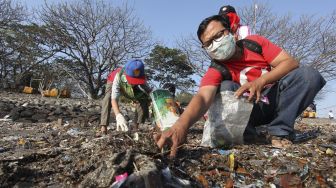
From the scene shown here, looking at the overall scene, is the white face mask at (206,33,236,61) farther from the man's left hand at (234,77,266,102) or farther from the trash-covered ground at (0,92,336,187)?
the trash-covered ground at (0,92,336,187)

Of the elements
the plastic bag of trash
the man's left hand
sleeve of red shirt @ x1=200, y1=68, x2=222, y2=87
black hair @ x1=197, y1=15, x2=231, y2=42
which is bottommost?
the plastic bag of trash

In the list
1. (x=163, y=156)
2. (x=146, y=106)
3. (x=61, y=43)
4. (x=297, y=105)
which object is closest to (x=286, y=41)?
(x=61, y=43)

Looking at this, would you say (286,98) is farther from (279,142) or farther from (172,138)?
(172,138)

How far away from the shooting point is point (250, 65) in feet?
9.86

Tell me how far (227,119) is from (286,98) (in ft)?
1.68

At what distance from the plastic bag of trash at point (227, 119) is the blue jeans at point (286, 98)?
99 millimetres

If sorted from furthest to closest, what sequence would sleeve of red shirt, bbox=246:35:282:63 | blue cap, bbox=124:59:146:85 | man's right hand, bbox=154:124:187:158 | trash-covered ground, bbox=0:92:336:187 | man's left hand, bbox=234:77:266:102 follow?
blue cap, bbox=124:59:146:85
sleeve of red shirt, bbox=246:35:282:63
man's left hand, bbox=234:77:266:102
man's right hand, bbox=154:124:187:158
trash-covered ground, bbox=0:92:336:187

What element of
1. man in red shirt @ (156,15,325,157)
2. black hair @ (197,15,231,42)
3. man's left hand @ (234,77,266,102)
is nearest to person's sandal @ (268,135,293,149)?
man in red shirt @ (156,15,325,157)

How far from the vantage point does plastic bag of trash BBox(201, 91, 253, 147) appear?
2.82 metres

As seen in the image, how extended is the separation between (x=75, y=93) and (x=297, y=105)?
73.8 feet

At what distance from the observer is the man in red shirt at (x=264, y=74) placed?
2877 millimetres

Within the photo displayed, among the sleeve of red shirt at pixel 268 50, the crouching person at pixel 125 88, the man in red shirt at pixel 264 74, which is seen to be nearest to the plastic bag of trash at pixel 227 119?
the man in red shirt at pixel 264 74

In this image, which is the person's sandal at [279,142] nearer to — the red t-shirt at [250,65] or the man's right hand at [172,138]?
the red t-shirt at [250,65]

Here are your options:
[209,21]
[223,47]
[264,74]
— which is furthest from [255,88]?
[209,21]
